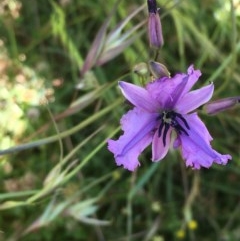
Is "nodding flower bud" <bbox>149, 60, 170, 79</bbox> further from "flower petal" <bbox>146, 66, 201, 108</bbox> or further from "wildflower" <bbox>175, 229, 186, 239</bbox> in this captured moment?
"wildflower" <bbox>175, 229, 186, 239</bbox>

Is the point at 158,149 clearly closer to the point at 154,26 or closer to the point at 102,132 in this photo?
the point at 154,26

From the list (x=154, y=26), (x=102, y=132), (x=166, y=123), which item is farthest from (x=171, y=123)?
(x=102, y=132)

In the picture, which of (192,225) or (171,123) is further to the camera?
(192,225)

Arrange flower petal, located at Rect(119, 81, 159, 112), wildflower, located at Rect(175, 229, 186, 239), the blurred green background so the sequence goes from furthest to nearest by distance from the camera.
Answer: wildflower, located at Rect(175, 229, 186, 239), the blurred green background, flower petal, located at Rect(119, 81, 159, 112)

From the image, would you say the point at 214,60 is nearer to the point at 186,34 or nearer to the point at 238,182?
the point at 186,34

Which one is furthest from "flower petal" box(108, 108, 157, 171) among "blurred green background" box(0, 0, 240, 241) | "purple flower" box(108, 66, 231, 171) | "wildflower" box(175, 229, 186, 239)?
"wildflower" box(175, 229, 186, 239)
